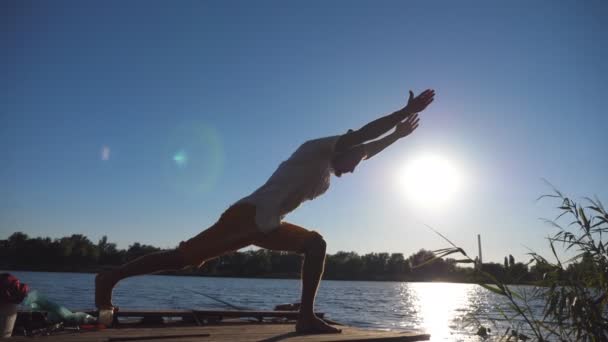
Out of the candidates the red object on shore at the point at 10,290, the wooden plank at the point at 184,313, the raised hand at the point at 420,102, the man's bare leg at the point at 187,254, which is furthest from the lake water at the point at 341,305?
the red object on shore at the point at 10,290

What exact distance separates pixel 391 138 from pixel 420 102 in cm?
81

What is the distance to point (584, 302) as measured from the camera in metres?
4.26

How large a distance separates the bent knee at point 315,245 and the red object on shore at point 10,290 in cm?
251

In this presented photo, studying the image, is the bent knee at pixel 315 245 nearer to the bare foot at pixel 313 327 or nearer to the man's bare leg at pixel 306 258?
the man's bare leg at pixel 306 258

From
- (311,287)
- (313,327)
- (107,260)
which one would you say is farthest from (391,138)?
(107,260)

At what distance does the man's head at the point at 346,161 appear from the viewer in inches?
154

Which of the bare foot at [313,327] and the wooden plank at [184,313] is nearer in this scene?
the bare foot at [313,327]

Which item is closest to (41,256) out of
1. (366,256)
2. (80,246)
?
(80,246)

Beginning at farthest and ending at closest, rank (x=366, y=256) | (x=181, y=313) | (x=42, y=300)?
1. (x=366, y=256)
2. (x=181, y=313)
3. (x=42, y=300)

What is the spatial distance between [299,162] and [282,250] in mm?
920

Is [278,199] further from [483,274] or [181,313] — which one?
[181,313]

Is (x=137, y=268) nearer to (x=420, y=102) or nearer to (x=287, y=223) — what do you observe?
(x=287, y=223)

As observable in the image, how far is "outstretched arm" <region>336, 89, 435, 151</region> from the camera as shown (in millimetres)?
3773

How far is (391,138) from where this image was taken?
4.64m
